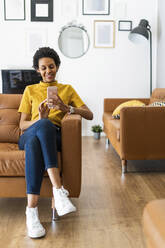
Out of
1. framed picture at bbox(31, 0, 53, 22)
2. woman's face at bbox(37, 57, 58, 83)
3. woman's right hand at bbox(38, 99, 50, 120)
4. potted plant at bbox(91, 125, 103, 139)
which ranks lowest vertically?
potted plant at bbox(91, 125, 103, 139)

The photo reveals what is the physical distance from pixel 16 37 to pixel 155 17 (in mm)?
2207

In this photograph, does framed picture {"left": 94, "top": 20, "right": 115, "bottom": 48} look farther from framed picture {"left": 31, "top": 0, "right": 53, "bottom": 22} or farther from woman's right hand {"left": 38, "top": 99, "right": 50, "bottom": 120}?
woman's right hand {"left": 38, "top": 99, "right": 50, "bottom": 120}

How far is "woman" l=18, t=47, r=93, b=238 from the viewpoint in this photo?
1.78m

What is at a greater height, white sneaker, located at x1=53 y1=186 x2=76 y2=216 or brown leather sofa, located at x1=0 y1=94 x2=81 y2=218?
brown leather sofa, located at x1=0 y1=94 x2=81 y2=218

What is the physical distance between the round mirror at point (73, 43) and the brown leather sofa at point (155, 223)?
4.42m

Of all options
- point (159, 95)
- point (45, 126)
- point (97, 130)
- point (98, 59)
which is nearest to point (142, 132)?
point (159, 95)

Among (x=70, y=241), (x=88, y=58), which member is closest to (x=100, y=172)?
(x=70, y=241)

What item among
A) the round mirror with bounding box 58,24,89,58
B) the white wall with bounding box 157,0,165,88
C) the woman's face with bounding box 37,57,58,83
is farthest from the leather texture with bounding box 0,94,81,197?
the round mirror with bounding box 58,24,89,58

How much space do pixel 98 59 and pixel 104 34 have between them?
40 centimetres

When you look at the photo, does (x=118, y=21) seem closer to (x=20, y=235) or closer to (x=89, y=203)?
(x=89, y=203)

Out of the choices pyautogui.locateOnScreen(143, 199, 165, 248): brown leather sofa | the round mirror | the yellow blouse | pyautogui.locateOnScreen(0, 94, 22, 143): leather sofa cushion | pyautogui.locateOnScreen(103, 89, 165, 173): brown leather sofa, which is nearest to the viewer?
pyautogui.locateOnScreen(143, 199, 165, 248): brown leather sofa

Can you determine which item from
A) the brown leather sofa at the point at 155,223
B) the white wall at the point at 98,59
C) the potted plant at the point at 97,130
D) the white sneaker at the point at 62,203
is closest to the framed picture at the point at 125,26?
the white wall at the point at 98,59

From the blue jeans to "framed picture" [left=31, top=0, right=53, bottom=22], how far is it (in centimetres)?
344

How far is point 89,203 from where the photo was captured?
2250 mm
